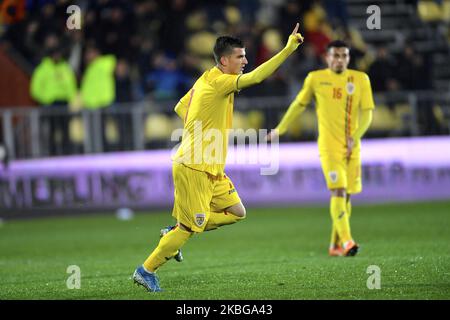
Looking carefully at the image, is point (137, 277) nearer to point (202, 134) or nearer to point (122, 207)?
point (202, 134)

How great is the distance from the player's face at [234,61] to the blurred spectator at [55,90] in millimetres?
11507

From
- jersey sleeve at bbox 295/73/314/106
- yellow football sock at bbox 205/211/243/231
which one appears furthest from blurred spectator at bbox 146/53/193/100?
yellow football sock at bbox 205/211/243/231

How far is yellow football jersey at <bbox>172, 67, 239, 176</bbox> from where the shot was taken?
959cm

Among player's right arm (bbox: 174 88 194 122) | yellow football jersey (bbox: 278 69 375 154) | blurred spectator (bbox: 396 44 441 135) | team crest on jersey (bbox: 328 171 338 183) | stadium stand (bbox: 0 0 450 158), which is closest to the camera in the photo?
player's right arm (bbox: 174 88 194 122)

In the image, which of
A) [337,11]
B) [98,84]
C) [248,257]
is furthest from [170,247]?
[337,11]

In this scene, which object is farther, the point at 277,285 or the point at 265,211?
the point at 265,211

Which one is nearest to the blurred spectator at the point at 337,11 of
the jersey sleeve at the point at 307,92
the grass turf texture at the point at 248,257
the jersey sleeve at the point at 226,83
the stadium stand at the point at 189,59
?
the stadium stand at the point at 189,59

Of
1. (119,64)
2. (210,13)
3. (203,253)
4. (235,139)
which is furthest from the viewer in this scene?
(210,13)

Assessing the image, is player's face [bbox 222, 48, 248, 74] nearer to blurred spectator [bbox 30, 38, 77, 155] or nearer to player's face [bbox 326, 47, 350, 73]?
player's face [bbox 326, 47, 350, 73]

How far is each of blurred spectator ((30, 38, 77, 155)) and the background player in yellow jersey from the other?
870 cm

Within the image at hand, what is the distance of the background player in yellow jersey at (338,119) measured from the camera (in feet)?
42.2

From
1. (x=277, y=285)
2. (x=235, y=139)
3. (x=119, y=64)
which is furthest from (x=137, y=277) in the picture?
(x=119, y=64)

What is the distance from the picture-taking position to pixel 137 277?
31.6ft
